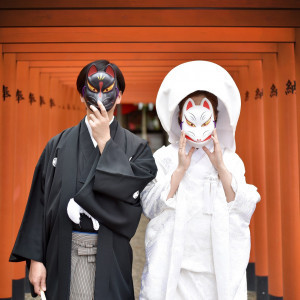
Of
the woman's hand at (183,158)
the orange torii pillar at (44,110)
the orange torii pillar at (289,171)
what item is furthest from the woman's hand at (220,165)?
the orange torii pillar at (44,110)

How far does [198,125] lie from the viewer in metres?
2.67

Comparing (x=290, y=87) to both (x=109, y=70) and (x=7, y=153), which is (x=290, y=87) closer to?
(x=109, y=70)

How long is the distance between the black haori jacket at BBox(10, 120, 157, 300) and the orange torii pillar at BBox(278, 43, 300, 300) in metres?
2.27

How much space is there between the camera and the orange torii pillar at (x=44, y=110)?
6.57m

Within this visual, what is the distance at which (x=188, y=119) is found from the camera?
2670 mm

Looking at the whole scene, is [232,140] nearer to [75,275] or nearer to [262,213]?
[75,275]

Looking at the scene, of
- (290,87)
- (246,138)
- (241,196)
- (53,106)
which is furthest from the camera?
(53,106)

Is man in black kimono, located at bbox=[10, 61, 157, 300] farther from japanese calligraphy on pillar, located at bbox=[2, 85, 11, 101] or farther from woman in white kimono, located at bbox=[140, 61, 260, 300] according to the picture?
japanese calligraphy on pillar, located at bbox=[2, 85, 11, 101]

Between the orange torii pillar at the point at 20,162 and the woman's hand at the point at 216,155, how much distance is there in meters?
3.50

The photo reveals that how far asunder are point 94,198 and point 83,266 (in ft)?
1.47

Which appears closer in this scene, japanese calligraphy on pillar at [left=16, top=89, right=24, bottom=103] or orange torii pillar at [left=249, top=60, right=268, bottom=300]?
japanese calligraphy on pillar at [left=16, top=89, right=24, bottom=103]

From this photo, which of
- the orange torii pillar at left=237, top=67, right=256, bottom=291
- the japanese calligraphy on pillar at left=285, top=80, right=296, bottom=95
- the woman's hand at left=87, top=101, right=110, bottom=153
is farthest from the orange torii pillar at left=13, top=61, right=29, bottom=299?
the japanese calligraphy on pillar at left=285, top=80, right=296, bottom=95

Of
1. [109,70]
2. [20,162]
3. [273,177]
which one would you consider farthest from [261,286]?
[109,70]

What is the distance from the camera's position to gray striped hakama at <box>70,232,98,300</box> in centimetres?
260
